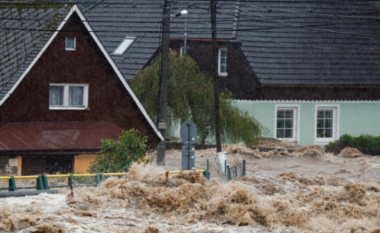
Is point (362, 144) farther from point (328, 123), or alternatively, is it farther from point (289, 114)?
point (289, 114)

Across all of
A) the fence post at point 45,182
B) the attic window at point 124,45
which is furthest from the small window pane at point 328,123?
the fence post at point 45,182

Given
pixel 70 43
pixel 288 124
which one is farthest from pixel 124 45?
pixel 70 43

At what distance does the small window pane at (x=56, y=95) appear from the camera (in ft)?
85.9

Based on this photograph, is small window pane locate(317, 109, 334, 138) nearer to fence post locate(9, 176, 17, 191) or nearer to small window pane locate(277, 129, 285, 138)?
small window pane locate(277, 129, 285, 138)

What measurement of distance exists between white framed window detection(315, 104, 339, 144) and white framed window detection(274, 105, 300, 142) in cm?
107

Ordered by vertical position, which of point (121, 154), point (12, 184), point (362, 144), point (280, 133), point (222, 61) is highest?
point (222, 61)

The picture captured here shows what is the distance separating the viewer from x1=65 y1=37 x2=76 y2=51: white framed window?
86.7ft

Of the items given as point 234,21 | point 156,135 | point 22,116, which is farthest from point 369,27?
point 22,116

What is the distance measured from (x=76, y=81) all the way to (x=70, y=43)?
4.56 ft

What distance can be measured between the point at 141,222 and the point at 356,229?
4.99 metres

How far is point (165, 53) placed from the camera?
2520 cm

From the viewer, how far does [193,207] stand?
17.3m

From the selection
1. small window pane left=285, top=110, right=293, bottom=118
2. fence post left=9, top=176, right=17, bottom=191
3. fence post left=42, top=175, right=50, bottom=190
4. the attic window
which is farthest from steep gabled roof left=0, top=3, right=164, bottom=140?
small window pane left=285, top=110, right=293, bottom=118

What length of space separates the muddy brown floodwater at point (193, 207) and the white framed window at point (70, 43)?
856 cm
